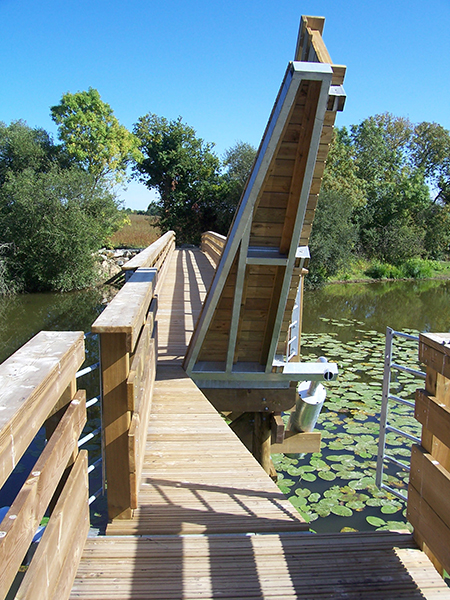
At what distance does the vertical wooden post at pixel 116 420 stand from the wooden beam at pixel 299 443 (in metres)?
4.04

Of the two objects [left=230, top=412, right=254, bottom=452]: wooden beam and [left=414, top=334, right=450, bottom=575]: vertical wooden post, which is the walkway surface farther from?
[left=230, top=412, right=254, bottom=452]: wooden beam

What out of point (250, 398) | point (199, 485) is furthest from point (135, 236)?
point (199, 485)

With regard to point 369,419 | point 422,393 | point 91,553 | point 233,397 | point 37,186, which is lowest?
point 369,419

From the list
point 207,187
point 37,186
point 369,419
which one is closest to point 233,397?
point 369,419

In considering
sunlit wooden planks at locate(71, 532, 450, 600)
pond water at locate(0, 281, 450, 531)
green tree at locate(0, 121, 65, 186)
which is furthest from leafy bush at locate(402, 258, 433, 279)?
sunlit wooden planks at locate(71, 532, 450, 600)

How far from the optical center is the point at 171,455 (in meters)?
3.10

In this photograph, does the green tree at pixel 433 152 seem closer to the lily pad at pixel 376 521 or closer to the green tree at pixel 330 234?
the green tree at pixel 330 234

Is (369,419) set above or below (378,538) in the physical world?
below

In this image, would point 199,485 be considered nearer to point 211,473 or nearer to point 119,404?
point 211,473

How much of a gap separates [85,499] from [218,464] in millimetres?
1177

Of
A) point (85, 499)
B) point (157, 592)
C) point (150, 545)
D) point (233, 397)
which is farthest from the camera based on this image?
point (233, 397)

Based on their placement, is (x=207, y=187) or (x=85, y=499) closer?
(x=85, y=499)

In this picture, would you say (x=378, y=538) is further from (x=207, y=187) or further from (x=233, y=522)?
(x=207, y=187)

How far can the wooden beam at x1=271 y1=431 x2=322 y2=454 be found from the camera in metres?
6.14
